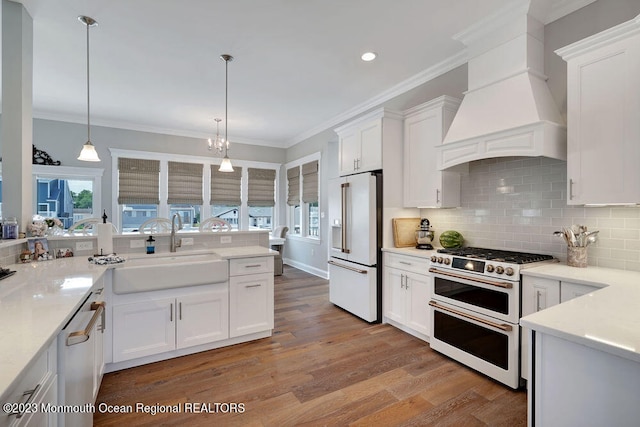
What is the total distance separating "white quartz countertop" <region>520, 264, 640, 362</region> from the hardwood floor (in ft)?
3.27

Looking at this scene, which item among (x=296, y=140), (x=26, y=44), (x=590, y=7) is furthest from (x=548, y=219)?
(x=296, y=140)

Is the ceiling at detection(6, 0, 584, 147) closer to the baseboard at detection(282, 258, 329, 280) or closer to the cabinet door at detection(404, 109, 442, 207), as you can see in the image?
the cabinet door at detection(404, 109, 442, 207)

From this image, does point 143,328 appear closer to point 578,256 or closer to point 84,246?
point 84,246

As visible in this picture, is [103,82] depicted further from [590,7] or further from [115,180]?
[590,7]

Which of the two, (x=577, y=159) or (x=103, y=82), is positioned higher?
(x=103, y=82)

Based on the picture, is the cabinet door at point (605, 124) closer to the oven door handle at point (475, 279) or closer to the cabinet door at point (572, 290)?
the cabinet door at point (572, 290)

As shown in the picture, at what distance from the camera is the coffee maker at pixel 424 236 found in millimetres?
3420

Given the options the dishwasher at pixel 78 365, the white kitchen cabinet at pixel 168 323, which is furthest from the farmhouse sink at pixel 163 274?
the dishwasher at pixel 78 365

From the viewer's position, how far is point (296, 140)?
272 inches

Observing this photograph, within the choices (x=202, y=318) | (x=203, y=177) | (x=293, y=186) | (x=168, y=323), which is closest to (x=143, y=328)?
(x=168, y=323)

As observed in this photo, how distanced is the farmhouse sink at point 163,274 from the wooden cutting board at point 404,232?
74.6 inches

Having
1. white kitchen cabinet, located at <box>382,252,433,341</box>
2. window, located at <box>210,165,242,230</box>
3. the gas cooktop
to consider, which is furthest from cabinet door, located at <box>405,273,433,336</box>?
window, located at <box>210,165,242,230</box>

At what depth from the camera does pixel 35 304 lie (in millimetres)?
1361

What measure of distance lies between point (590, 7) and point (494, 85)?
0.81 m
